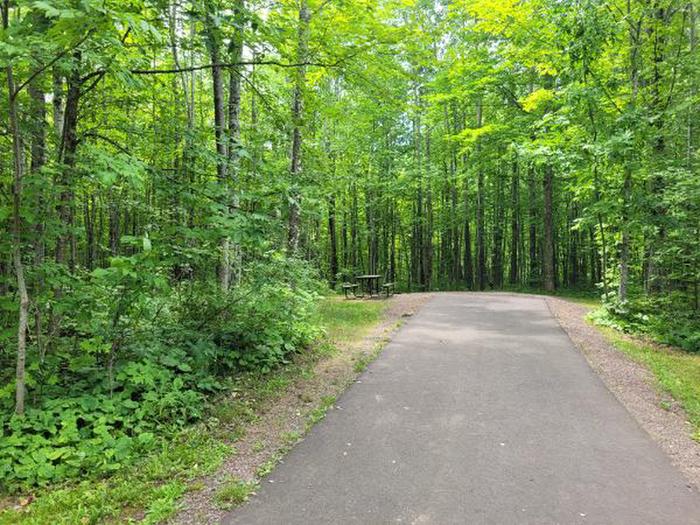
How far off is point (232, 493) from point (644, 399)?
16.9 ft

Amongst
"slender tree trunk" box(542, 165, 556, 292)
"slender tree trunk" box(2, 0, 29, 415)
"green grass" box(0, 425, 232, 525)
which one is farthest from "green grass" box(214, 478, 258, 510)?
"slender tree trunk" box(542, 165, 556, 292)

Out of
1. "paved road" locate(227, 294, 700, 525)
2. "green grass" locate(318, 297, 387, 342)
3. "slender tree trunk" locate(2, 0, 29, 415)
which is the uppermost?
"slender tree trunk" locate(2, 0, 29, 415)

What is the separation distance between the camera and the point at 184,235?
16.1ft

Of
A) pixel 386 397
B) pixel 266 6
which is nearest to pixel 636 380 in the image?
pixel 386 397

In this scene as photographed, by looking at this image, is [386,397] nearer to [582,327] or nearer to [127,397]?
[127,397]

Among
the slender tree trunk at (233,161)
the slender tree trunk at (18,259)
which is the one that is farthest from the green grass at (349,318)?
the slender tree trunk at (18,259)

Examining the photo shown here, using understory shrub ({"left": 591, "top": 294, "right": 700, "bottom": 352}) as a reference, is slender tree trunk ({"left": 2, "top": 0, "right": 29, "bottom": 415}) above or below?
above

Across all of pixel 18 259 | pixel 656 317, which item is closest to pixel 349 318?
pixel 656 317

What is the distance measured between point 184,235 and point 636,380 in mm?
6487

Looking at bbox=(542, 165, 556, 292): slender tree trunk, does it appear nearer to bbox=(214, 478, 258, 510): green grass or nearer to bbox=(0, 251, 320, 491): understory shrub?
bbox=(0, 251, 320, 491): understory shrub

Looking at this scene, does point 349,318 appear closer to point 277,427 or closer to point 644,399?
point 277,427

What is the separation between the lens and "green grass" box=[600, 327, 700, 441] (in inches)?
212

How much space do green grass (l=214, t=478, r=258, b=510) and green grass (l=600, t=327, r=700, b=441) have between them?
450 centimetres

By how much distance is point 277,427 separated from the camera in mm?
4535
